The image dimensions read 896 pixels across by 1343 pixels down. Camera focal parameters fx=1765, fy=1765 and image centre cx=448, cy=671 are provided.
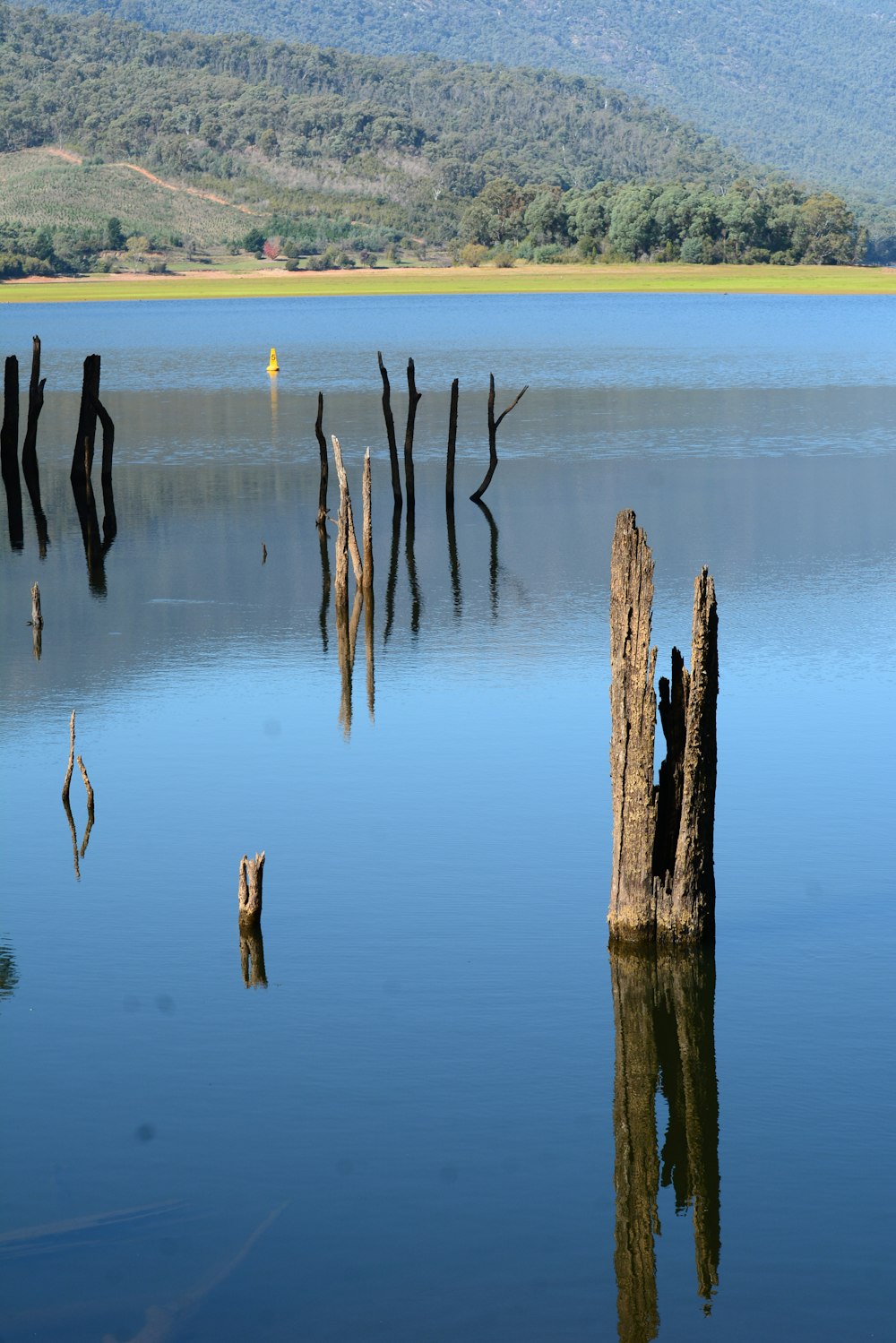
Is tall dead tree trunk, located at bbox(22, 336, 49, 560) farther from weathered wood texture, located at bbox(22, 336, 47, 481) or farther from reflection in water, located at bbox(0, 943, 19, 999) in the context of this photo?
reflection in water, located at bbox(0, 943, 19, 999)

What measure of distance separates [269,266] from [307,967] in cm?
17950

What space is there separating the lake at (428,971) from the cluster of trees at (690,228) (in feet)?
445

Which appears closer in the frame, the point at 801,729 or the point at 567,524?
the point at 801,729

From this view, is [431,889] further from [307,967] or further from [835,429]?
[835,429]

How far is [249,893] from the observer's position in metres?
13.0

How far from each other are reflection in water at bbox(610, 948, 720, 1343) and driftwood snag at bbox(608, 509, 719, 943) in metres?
0.62

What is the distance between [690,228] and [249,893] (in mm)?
156167

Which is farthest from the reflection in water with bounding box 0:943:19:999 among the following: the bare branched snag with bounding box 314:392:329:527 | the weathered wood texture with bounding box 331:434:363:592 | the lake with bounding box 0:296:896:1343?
the bare branched snag with bounding box 314:392:329:527

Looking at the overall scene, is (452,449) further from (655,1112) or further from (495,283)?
(495,283)

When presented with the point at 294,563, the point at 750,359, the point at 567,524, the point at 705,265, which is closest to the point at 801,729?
the point at 294,563

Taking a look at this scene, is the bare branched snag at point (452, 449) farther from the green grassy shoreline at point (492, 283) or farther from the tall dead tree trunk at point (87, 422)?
the green grassy shoreline at point (492, 283)

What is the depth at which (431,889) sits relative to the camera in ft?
46.3

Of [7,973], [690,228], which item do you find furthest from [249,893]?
[690,228]

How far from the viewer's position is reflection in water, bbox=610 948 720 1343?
353 inches
